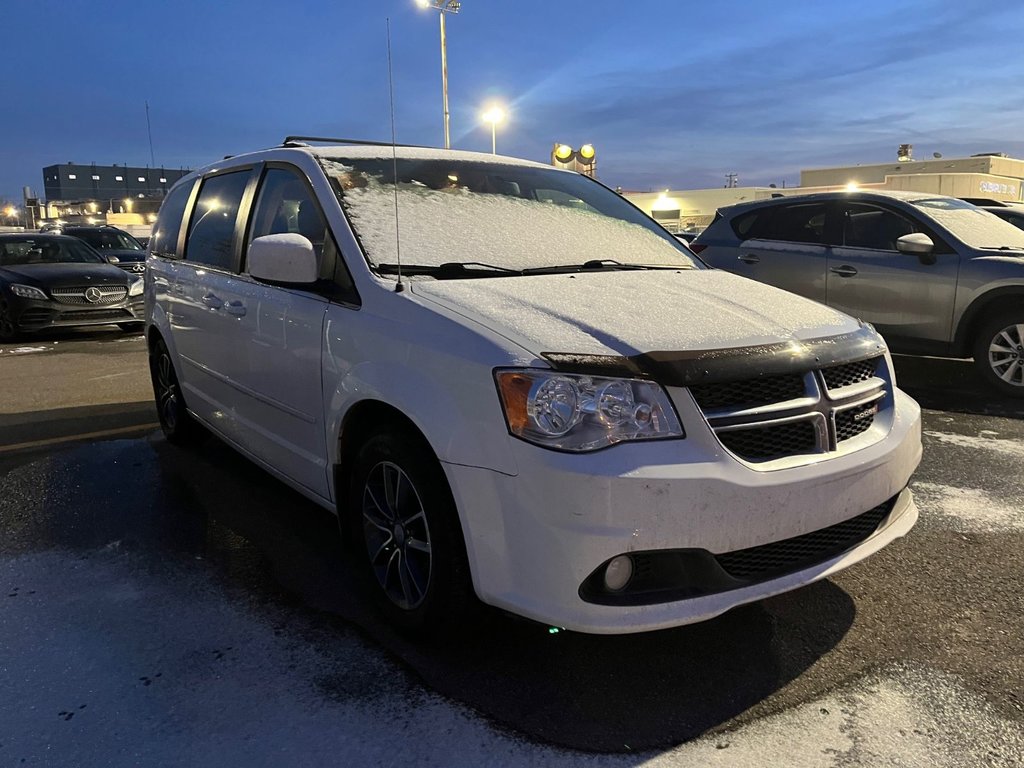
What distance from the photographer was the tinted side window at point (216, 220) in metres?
4.14

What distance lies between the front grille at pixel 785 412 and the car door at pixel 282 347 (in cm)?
156

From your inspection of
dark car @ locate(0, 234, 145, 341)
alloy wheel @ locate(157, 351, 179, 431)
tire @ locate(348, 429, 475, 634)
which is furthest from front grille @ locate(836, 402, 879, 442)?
dark car @ locate(0, 234, 145, 341)

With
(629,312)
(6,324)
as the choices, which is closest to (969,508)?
(629,312)

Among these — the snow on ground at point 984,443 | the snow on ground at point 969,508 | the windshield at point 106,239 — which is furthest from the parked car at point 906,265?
the windshield at point 106,239

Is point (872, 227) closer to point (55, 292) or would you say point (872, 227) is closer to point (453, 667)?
point (453, 667)

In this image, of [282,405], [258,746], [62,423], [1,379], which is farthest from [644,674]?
[1,379]

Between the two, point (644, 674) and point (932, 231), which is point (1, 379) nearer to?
point (644, 674)

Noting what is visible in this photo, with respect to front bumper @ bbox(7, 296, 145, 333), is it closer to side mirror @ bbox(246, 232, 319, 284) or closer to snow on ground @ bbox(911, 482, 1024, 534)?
side mirror @ bbox(246, 232, 319, 284)

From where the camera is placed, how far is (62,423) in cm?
603

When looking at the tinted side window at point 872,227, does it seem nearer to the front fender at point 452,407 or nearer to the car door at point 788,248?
the car door at point 788,248

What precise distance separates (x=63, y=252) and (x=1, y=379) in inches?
193

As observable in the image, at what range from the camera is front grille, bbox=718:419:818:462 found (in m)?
2.34

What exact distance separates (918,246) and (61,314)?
10404 millimetres

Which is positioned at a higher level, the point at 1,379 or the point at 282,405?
the point at 282,405
